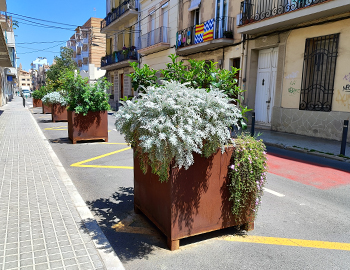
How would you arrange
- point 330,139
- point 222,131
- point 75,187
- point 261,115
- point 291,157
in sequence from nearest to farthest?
1. point 222,131
2. point 75,187
3. point 291,157
4. point 330,139
5. point 261,115

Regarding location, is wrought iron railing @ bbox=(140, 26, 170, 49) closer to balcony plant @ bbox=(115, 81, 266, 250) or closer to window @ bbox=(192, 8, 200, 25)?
window @ bbox=(192, 8, 200, 25)

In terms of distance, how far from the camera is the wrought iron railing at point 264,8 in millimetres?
10836

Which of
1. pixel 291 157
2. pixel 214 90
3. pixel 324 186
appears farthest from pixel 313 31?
pixel 214 90

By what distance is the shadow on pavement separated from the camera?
304 centimetres

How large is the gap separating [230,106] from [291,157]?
5.62 metres

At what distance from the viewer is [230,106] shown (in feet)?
9.78

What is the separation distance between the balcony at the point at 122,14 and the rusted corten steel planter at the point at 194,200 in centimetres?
2388

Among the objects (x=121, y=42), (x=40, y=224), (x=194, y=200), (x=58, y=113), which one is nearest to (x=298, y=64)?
(x=194, y=200)

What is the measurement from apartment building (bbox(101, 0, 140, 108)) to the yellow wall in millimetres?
13559

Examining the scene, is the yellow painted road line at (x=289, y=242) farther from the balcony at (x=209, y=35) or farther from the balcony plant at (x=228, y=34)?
the balcony plant at (x=228, y=34)

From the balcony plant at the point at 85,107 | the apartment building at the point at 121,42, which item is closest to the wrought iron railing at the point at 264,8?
the balcony plant at the point at 85,107

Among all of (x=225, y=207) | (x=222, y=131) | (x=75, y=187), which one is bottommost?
(x=75, y=187)

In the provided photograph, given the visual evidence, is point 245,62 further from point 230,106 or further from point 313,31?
point 230,106

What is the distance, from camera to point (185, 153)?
8.96 ft
